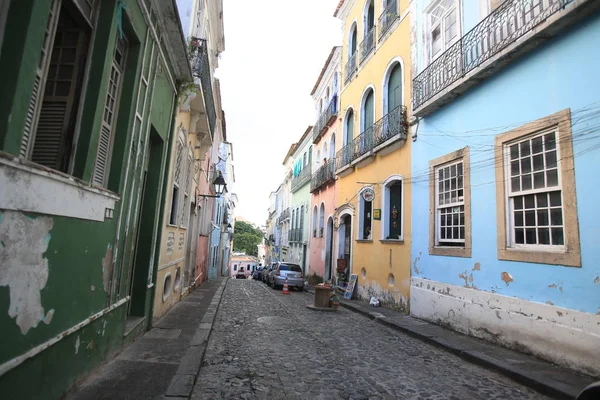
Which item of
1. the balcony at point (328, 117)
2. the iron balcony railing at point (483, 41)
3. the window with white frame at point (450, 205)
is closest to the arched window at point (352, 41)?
the balcony at point (328, 117)

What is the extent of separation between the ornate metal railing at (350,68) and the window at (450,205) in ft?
26.7

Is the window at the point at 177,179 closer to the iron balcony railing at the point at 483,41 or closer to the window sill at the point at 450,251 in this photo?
the iron balcony railing at the point at 483,41

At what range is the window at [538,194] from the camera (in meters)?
5.85

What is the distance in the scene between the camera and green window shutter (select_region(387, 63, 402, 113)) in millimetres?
12289

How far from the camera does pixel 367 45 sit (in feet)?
48.9

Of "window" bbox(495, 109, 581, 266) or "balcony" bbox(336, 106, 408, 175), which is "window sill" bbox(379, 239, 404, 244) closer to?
"balcony" bbox(336, 106, 408, 175)

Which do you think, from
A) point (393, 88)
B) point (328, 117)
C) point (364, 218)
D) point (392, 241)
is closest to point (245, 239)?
point (328, 117)

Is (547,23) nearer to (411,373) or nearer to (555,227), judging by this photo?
(555,227)

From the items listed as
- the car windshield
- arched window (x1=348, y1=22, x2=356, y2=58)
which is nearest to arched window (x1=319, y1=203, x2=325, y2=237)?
the car windshield

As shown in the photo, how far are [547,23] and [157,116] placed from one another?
6.56m

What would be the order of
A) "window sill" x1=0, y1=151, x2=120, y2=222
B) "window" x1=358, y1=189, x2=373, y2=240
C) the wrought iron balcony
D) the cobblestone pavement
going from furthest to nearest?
the wrought iron balcony, "window" x1=358, y1=189, x2=373, y2=240, the cobblestone pavement, "window sill" x1=0, y1=151, x2=120, y2=222

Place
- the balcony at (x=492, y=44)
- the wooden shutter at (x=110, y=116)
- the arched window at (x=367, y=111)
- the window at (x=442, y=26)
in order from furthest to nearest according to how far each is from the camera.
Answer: the arched window at (x=367, y=111) → the window at (x=442, y=26) → the balcony at (x=492, y=44) → the wooden shutter at (x=110, y=116)

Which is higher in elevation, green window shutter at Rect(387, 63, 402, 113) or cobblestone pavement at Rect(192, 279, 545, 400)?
green window shutter at Rect(387, 63, 402, 113)

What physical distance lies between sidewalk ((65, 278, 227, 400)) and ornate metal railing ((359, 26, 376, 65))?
11.8m
